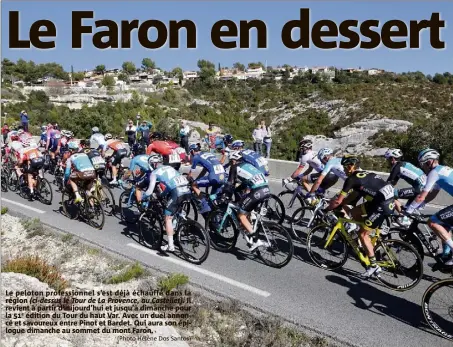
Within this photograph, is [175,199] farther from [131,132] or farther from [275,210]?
[131,132]

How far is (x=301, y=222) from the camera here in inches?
363

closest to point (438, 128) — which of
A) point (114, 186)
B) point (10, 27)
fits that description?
point (114, 186)

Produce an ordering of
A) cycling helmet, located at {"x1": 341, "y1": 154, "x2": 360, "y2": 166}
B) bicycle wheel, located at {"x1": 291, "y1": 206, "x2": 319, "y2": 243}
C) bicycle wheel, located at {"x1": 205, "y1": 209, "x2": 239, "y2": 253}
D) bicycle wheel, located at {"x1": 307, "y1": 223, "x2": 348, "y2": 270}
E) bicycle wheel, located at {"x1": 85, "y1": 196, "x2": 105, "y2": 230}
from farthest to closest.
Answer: bicycle wheel, located at {"x1": 85, "y1": 196, "x2": 105, "y2": 230}
bicycle wheel, located at {"x1": 291, "y1": 206, "x2": 319, "y2": 243}
bicycle wheel, located at {"x1": 205, "y1": 209, "x2": 239, "y2": 253}
bicycle wheel, located at {"x1": 307, "y1": 223, "x2": 348, "y2": 270}
cycling helmet, located at {"x1": 341, "y1": 154, "x2": 360, "y2": 166}

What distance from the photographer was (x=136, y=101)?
173ft

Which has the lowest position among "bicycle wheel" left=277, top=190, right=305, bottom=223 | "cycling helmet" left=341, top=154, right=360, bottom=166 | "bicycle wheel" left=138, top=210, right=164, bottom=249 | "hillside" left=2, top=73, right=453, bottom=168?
"bicycle wheel" left=138, top=210, right=164, bottom=249

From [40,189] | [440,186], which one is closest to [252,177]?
[440,186]

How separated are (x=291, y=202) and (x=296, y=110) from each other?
43.4 metres

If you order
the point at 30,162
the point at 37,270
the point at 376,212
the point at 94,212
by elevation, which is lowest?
the point at 37,270

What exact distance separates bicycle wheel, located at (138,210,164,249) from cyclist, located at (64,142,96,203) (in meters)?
2.02

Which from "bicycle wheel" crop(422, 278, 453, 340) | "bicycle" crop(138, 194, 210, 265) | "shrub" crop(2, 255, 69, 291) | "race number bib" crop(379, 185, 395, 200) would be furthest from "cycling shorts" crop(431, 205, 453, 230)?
"shrub" crop(2, 255, 69, 291)

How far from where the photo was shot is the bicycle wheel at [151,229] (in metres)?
8.11

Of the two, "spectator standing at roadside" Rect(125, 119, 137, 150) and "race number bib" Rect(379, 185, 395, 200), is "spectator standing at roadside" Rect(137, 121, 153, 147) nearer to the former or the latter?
"spectator standing at roadside" Rect(125, 119, 137, 150)

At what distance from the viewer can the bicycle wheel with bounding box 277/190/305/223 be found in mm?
9562

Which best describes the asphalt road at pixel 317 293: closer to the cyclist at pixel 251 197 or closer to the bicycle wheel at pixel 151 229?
the bicycle wheel at pixel 151 229
